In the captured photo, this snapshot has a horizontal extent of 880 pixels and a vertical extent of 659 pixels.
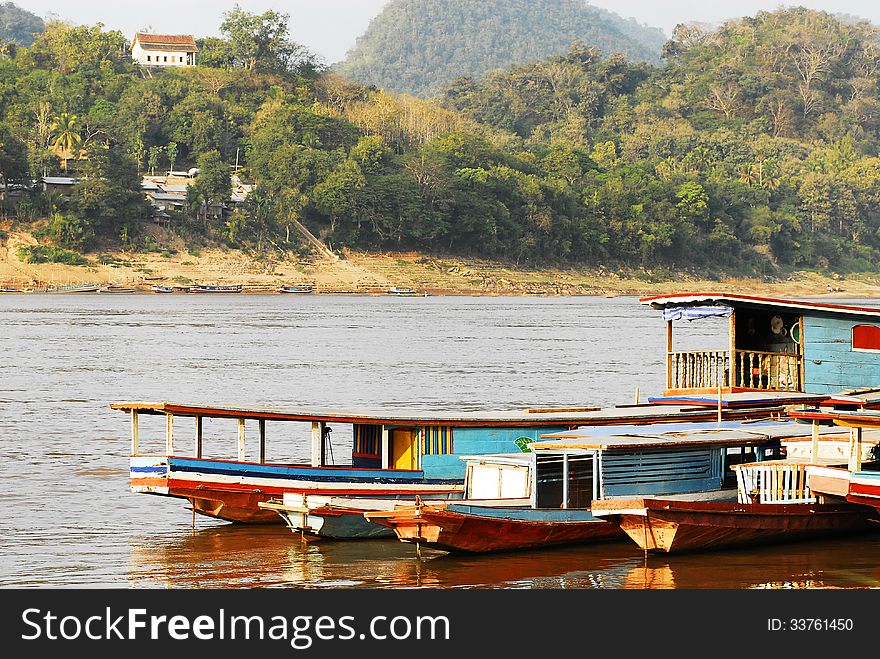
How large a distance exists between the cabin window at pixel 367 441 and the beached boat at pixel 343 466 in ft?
0.05

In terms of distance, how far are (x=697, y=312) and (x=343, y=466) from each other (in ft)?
27.7

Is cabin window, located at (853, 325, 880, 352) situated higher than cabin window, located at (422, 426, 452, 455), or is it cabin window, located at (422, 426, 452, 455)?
cabin window, located at (853, 325, 880, 352)

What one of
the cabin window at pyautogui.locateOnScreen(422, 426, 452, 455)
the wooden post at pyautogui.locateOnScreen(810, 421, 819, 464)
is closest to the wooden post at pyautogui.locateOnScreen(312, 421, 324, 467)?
the cabin window at pyautogui.locateOnScreen(422, 426, 452, 455)

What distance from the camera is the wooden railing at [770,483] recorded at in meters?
20.3

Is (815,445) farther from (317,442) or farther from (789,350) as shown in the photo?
(789,350)

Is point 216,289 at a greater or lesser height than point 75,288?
lesser

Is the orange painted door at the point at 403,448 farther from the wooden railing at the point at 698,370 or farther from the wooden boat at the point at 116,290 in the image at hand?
the wooden boat at the point at 116,290

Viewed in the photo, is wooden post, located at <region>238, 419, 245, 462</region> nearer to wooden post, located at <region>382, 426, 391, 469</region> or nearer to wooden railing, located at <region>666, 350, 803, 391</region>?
wooden post, located at <region>382, 426, 391, 469</region>

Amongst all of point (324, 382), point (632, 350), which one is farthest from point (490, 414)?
point (632, 350)

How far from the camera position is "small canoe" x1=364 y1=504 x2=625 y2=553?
62.8 ft

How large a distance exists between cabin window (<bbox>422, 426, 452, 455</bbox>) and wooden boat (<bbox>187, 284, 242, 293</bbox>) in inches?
3777

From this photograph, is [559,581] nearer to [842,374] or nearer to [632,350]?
[842,374]

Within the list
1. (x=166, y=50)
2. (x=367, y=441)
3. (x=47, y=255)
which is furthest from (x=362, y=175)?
(x=367, y=441)

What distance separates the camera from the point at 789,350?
27.8 m
